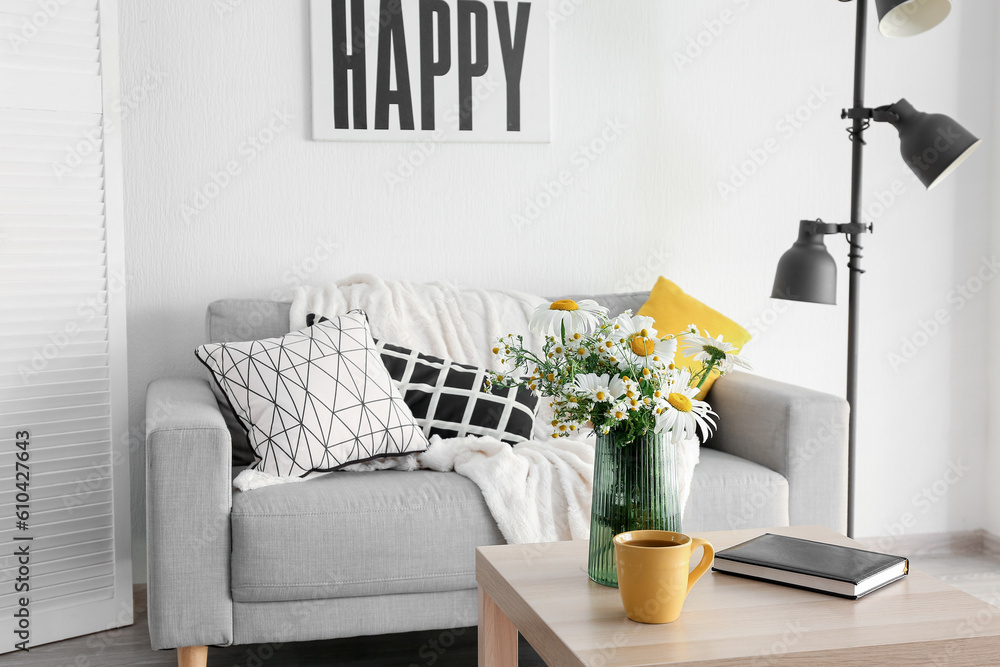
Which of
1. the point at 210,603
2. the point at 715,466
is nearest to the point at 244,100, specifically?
the point at 210,603

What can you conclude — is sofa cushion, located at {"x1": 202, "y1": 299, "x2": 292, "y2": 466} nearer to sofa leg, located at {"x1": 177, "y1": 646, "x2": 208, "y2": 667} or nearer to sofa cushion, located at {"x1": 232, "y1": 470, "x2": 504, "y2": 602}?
sofa cushion, located at {"x1": 232, "y1": 470, "x2": 504, "y2": 602}

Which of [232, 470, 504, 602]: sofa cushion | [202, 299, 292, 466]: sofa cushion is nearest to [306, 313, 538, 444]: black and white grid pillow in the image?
[202, 299, 292, 466]: sofa cushion

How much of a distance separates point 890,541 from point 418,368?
6.14 feet

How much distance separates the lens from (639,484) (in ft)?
4.10

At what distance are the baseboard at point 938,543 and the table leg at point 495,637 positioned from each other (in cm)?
200

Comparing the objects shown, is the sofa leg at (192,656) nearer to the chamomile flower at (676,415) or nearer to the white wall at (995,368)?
the chamomile flower at (676,415)

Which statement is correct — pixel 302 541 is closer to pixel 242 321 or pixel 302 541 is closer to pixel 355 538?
pixel 355 538

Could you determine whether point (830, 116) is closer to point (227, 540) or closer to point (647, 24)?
point (647, 24)

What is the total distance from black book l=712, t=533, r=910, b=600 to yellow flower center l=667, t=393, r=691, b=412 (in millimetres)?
290

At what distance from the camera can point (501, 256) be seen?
2846 millimetres

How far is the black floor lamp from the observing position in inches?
93.3

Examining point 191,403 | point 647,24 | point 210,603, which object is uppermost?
point 647,24

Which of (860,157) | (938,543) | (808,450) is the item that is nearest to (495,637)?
(808,450)

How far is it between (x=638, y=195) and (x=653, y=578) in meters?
1.98
